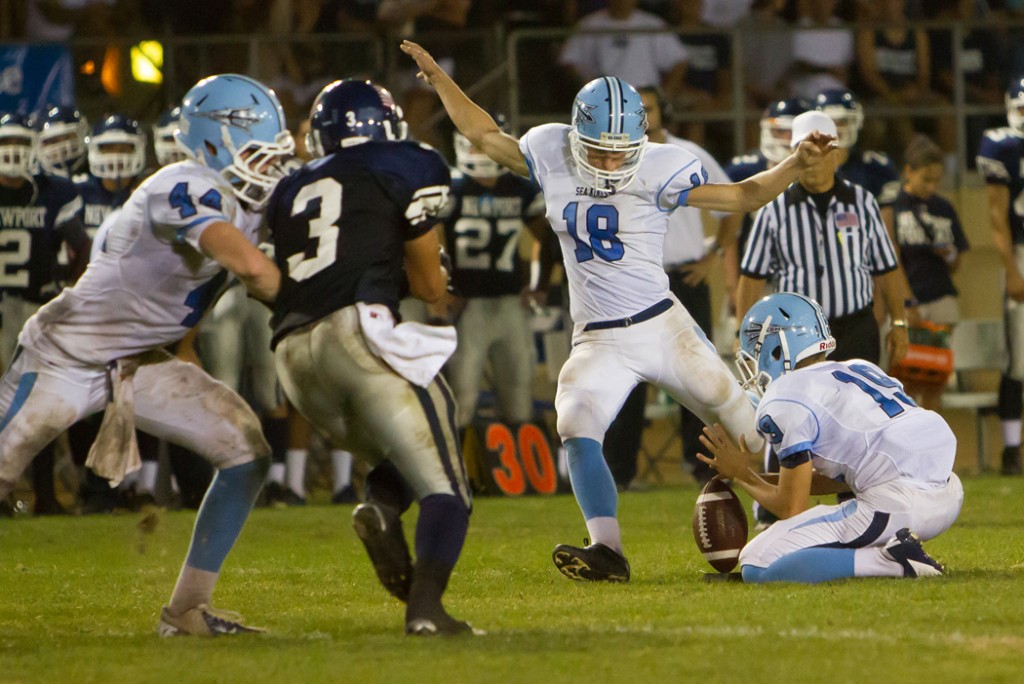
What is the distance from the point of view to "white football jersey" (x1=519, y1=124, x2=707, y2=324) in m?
6.07

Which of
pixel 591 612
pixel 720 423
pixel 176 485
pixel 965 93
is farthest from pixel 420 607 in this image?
pixel 965 93

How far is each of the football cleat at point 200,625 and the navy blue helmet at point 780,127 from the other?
449 centimetres

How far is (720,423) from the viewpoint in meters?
6.09

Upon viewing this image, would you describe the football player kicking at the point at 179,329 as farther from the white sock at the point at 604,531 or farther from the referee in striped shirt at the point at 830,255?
the referee in striped shirt at the point at 830,255

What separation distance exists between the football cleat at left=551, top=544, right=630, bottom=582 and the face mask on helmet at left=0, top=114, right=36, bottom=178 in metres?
4.84

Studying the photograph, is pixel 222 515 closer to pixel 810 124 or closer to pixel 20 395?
pixel 20 395

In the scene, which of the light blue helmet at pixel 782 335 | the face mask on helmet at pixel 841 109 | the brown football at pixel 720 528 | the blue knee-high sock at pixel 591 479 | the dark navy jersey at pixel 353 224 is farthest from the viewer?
the face mask on helmet at pixel 841 109

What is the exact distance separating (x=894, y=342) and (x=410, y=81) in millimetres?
4494

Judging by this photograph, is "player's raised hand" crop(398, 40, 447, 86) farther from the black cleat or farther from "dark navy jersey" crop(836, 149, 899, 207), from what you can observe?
the black cleat

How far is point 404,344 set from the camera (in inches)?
179

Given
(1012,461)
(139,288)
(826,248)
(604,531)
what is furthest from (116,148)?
(1012,461)

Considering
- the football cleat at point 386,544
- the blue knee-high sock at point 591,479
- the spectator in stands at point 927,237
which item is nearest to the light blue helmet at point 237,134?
the football cleat at point 386,544

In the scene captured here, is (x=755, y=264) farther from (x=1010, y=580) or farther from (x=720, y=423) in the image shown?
(x=1010, y=580)

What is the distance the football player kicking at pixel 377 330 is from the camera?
4.51 m
